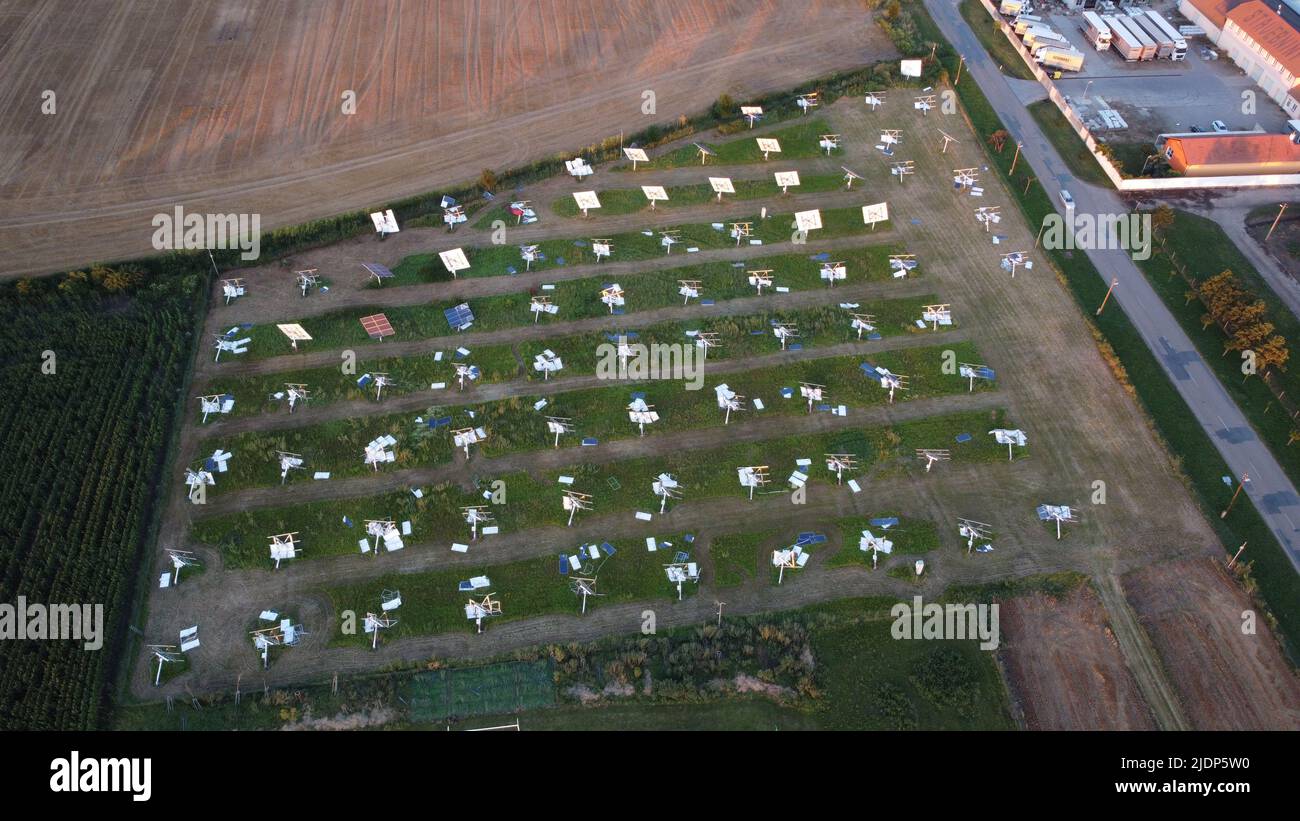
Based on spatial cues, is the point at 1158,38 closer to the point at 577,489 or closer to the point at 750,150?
the point at 750,150

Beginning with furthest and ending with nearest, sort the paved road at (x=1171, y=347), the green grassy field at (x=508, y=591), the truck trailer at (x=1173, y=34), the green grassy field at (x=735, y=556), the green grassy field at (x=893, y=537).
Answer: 1. the truck trailer at (x=1173, y=34)
2. the paved road at (x=1171, y=347)
3. the green grassy field at (x=893, y=537)
4. the green grassy field at (x=735, y=556)
5. the green grassy field at (x=508, y=591)

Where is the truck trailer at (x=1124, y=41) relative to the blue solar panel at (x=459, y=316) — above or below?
above

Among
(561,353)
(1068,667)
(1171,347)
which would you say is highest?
(1171,347)

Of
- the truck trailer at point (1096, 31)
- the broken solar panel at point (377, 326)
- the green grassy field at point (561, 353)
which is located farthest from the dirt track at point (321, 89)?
the truck trailer at point (1096, 31)

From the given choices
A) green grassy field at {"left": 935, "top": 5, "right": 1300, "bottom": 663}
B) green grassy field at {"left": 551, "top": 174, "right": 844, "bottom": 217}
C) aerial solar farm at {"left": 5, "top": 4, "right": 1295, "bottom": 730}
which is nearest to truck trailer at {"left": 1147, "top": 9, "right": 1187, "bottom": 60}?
green grassy field at {"left": 935, "top": 5, "right": 1300, "bottom": 663}

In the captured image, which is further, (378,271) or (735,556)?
(378,271)

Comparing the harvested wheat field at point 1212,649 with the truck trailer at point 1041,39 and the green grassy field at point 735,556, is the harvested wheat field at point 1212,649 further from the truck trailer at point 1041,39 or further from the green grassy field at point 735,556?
the truck trailer at point 1041,39

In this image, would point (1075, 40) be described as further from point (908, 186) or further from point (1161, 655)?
point (1161, 655)

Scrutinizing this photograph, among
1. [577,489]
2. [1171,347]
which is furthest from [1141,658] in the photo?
[577,489]

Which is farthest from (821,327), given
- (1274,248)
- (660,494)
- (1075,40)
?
(1075,40)
